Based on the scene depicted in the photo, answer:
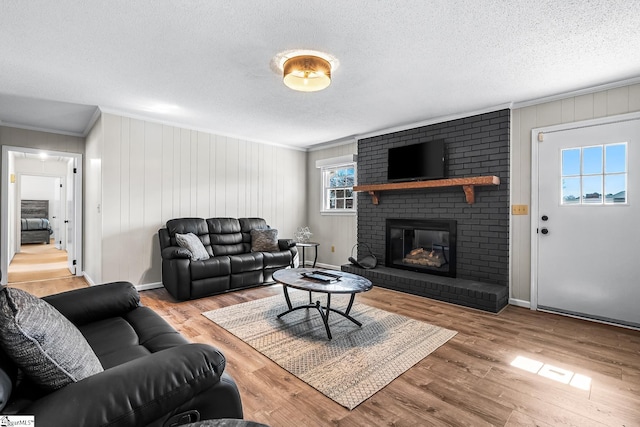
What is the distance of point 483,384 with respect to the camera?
199 cm

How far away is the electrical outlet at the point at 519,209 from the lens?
11.8 feet

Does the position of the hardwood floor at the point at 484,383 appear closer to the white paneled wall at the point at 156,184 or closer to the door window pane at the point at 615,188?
the door window pane at the point at 615,188

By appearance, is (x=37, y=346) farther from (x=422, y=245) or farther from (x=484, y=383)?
(x=422, y=245)

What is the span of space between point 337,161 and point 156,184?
306 centimetres

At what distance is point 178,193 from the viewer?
461 cm

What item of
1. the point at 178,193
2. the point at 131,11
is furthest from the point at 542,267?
the point at 178,193

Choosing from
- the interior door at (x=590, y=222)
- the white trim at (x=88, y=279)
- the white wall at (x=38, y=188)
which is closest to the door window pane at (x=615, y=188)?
the interior door at (x=590, y=222)

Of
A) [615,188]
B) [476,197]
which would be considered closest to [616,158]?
[615,188]

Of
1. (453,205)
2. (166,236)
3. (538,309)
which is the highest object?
(453,205)

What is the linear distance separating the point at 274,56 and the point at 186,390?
2.46 metres

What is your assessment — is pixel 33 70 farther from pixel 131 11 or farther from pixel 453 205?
pixel 453 205

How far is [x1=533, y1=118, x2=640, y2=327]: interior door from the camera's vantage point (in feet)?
9.78

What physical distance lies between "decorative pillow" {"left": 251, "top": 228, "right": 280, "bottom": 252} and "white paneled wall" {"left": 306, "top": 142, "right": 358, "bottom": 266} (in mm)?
1328

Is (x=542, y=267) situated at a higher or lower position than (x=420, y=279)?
higher
